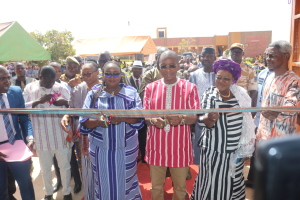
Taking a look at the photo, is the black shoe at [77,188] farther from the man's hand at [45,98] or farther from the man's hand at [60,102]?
the man's hand at [45,98]

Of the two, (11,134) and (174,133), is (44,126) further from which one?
Answer: (174,133)

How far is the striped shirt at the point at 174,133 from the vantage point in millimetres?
2792

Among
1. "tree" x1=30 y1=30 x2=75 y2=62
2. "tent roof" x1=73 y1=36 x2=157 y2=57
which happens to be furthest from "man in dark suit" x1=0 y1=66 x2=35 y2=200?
"tree" x1=30 y1=30 x2=75 y2=62

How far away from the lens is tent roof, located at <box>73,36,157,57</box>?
45.1 ft

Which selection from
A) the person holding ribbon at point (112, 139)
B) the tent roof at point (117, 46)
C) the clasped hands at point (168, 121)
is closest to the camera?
the clasped hands at point (168, 121)

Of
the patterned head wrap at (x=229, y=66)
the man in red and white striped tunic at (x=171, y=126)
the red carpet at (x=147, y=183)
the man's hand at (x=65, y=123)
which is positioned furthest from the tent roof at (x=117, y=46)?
the patterned head wrap at (x=229, y=66)

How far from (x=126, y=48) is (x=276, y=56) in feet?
38.8

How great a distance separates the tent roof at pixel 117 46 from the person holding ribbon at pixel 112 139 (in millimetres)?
10958

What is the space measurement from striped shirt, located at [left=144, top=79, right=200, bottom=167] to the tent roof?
10.8m

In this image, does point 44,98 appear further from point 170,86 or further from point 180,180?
point 180,180

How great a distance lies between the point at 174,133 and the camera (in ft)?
9.23

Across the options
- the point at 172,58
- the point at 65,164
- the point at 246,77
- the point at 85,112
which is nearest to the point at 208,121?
the point at 172,58

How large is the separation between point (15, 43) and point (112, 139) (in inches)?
137

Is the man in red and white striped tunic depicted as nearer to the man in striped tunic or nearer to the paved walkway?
the paved walkway
